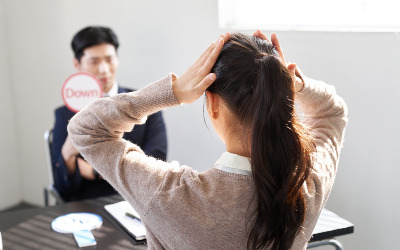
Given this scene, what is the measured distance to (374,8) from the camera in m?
1.99

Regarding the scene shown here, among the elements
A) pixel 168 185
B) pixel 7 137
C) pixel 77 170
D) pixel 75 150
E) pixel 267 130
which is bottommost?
pixel 7 137

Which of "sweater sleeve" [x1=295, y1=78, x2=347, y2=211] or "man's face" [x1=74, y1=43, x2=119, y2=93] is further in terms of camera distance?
"man's face" [x1=74, y1=43, x2=119, y2=93]

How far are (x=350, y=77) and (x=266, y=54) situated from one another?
1.14 metres

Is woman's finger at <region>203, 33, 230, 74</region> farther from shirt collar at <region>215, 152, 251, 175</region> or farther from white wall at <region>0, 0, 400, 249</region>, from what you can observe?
white wall at <region>0, 0, 400, 249</region>

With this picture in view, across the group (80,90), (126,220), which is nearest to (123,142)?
(126,220)

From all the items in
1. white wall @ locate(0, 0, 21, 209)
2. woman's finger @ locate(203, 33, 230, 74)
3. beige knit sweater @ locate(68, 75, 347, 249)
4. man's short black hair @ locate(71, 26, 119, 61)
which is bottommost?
white wall @ locate(0, 0, 21, 209)

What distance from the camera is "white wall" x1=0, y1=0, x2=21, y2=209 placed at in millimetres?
3510

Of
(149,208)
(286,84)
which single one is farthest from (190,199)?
(286,84)

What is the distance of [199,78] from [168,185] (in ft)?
0.74

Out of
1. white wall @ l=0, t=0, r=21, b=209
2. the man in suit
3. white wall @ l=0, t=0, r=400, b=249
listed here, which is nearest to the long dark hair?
white wall @ l=0, t=0, r=400, b=249

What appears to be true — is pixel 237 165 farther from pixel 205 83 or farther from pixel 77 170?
pixel 77 170

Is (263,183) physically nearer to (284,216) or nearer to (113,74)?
(284,216)

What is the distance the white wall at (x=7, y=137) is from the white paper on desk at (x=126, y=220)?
2048 mm

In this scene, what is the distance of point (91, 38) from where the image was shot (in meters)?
2.55
